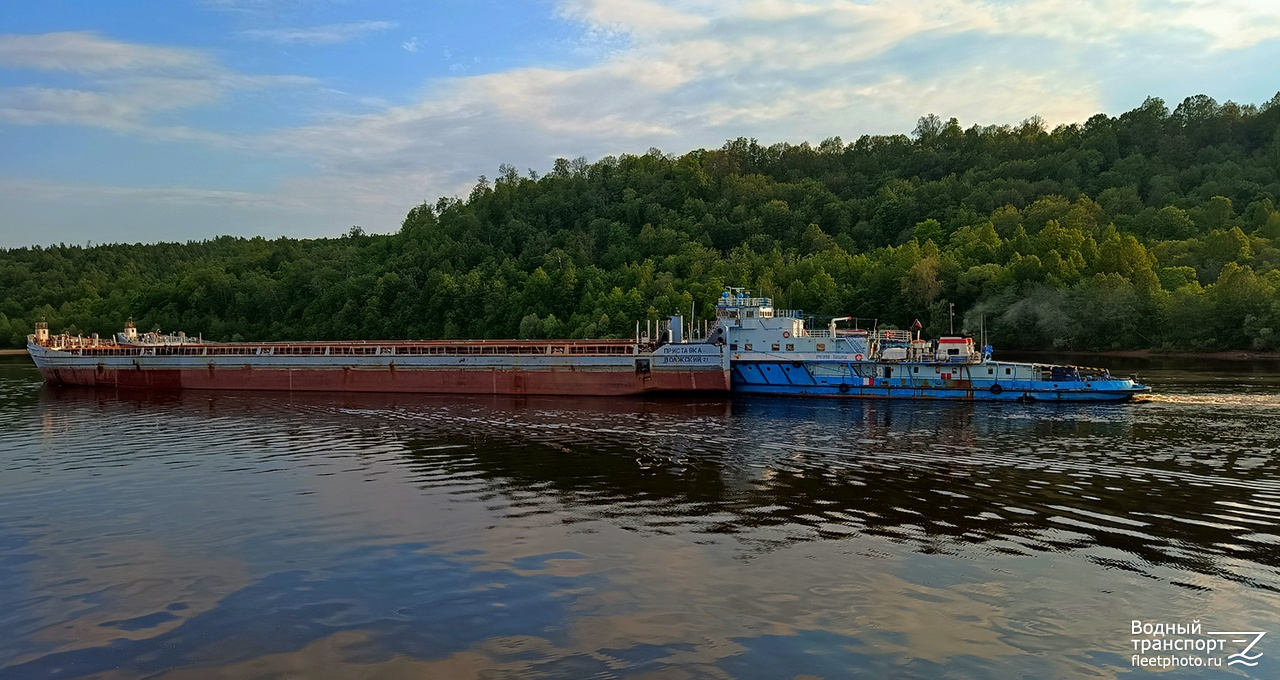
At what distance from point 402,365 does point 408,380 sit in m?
1.52

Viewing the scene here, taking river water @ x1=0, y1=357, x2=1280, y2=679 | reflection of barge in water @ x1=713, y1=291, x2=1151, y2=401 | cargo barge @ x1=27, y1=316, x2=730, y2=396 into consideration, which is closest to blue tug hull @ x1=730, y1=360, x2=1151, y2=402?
reflection of barge in water @ x1=713, y1=291, x2=1151, y2=401

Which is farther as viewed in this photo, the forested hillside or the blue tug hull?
the forested hillside

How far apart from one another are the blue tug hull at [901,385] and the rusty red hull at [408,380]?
3.18 metres

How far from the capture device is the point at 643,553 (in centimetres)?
2145

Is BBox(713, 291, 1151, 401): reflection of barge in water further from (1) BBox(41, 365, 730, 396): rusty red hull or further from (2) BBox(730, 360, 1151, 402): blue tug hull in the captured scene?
(1) BBox(41, 365, 730, 396): rusty red hull

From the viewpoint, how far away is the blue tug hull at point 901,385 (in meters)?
54.4

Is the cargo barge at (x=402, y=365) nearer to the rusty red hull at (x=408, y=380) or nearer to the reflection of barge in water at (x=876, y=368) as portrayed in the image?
the rusty red hull at (x=408, y=380)

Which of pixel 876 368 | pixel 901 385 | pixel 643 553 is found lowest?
pixel 643 553

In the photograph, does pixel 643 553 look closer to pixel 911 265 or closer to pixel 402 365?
pixel 402 365

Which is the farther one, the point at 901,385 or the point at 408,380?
the point at 408,380

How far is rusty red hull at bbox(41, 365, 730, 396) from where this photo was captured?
6191 cm

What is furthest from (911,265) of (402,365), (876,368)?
(402,365)

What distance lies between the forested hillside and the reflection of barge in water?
4361cm

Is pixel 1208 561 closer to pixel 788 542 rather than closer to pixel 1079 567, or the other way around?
pixel 1079 567
